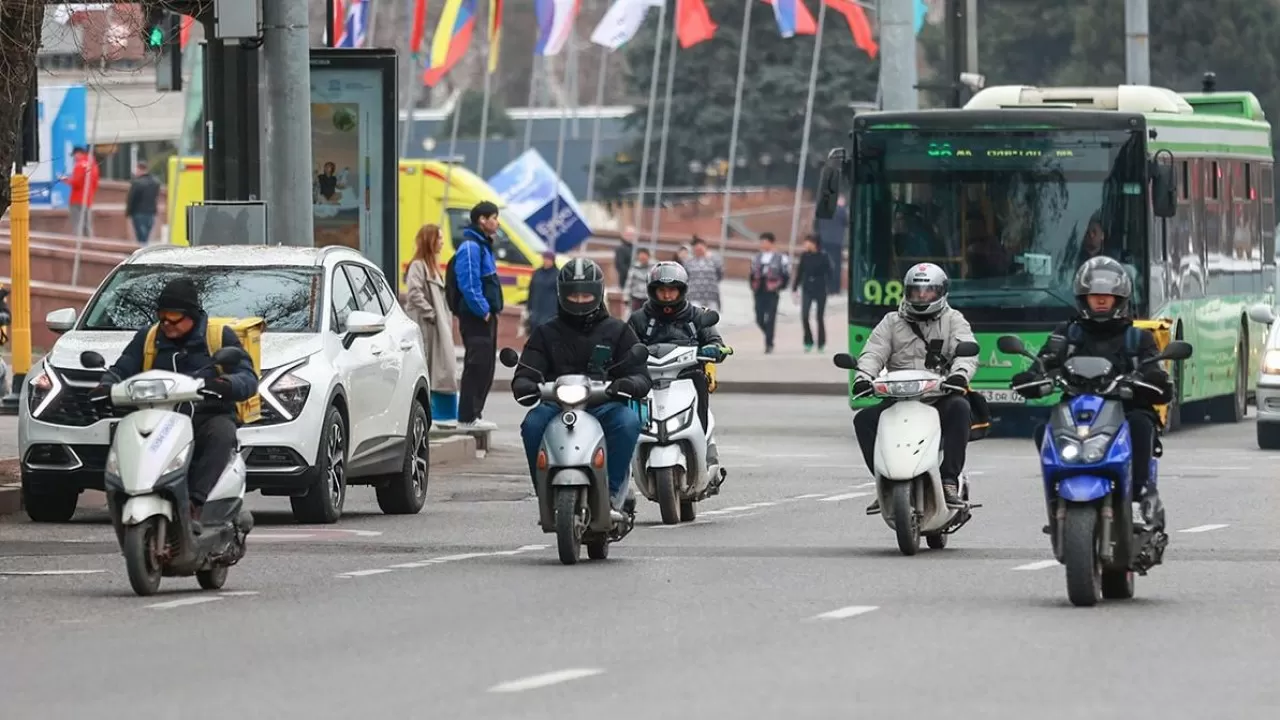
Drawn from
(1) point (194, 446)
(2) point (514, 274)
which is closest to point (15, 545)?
(1) point (194, 446)

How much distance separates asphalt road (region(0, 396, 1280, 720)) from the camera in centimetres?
941

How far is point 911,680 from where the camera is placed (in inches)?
386

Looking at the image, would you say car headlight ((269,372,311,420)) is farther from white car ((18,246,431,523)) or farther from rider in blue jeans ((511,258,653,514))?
rider in blue jeans ((511,258,653,514))

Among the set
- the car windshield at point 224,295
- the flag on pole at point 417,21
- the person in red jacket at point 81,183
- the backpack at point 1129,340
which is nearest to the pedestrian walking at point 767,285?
the flag on pole at point 417,21

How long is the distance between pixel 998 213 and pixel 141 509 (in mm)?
14591

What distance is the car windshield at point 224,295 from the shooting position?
17172mm

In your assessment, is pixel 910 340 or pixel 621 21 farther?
pixel 621 21

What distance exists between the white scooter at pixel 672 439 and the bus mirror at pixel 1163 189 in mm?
9221

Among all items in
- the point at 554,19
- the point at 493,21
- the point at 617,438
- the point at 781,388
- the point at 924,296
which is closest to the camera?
the point at 617,438

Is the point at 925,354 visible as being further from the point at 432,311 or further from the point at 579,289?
the point at 432,311

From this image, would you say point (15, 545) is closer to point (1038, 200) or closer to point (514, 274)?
point (1038, 200)

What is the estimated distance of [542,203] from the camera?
47562 mm

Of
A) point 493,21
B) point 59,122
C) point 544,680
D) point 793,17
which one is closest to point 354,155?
point 544,680

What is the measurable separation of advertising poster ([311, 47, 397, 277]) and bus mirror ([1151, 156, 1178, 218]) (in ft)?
21.3
